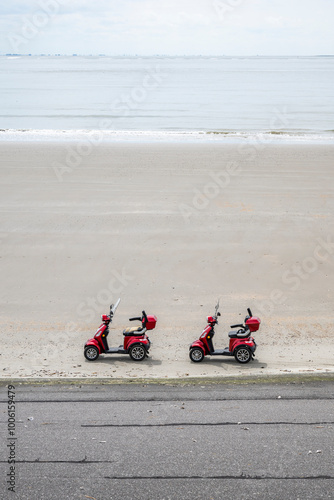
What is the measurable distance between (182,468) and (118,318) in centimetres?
619

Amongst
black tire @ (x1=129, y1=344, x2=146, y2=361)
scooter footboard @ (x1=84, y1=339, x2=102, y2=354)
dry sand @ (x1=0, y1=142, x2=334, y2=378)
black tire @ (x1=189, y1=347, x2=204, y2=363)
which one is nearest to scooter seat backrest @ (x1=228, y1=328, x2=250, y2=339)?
dry sand @ (x1=0, y1=142, x2=334, y2=378)

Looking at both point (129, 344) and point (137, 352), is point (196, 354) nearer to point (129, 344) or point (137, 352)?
point (137, 352)

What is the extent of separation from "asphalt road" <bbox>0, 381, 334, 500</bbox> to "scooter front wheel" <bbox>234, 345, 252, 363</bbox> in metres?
1.66

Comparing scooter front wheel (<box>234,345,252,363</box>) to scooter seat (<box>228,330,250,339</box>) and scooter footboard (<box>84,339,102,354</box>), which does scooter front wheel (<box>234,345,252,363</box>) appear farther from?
scooter footboard (<box>84,339,102,354</box>)

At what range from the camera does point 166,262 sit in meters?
15.7

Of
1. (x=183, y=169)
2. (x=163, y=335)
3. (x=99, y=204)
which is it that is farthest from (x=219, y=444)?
(x=183, y=169)

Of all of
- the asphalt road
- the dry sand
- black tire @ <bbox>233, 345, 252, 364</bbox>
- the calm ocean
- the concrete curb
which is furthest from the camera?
the calm ocean

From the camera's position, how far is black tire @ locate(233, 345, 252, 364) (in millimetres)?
10422

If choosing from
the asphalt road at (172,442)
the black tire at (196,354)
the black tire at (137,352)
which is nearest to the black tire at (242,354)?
the black tire at (196,354)

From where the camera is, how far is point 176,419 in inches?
306

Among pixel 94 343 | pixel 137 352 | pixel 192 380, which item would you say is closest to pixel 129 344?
pixel 137 352

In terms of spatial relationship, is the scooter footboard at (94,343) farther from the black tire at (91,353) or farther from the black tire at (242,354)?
the black tire at (242,354)

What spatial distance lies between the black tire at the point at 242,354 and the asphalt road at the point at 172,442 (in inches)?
65.2

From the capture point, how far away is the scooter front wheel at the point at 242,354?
10422mm
